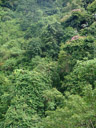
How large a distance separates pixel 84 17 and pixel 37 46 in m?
5.13

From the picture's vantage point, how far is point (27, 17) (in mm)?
19516

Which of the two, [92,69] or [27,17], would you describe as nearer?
[92,69]

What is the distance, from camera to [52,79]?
413 inches

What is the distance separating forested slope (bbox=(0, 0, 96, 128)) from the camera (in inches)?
214

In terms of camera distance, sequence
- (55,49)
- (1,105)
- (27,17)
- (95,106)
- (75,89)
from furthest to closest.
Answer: (27,17) → (55,49) → (1,105) → (75,89) → (95,106)

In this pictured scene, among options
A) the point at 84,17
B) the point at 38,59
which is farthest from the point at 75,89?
the point at 84,17

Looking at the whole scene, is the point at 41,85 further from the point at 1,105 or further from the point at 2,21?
the point at 2,21

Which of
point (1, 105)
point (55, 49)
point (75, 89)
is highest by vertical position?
point (55, 49)

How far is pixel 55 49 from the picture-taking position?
41.5 feet

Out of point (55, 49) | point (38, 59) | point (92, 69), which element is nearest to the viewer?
point (92, 69)

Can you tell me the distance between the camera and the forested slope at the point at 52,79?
17.8 ft

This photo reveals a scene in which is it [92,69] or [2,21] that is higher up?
[2,21]

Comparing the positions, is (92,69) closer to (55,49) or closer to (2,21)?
(55,49)

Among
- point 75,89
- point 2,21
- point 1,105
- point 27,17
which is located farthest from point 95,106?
point 2,21
